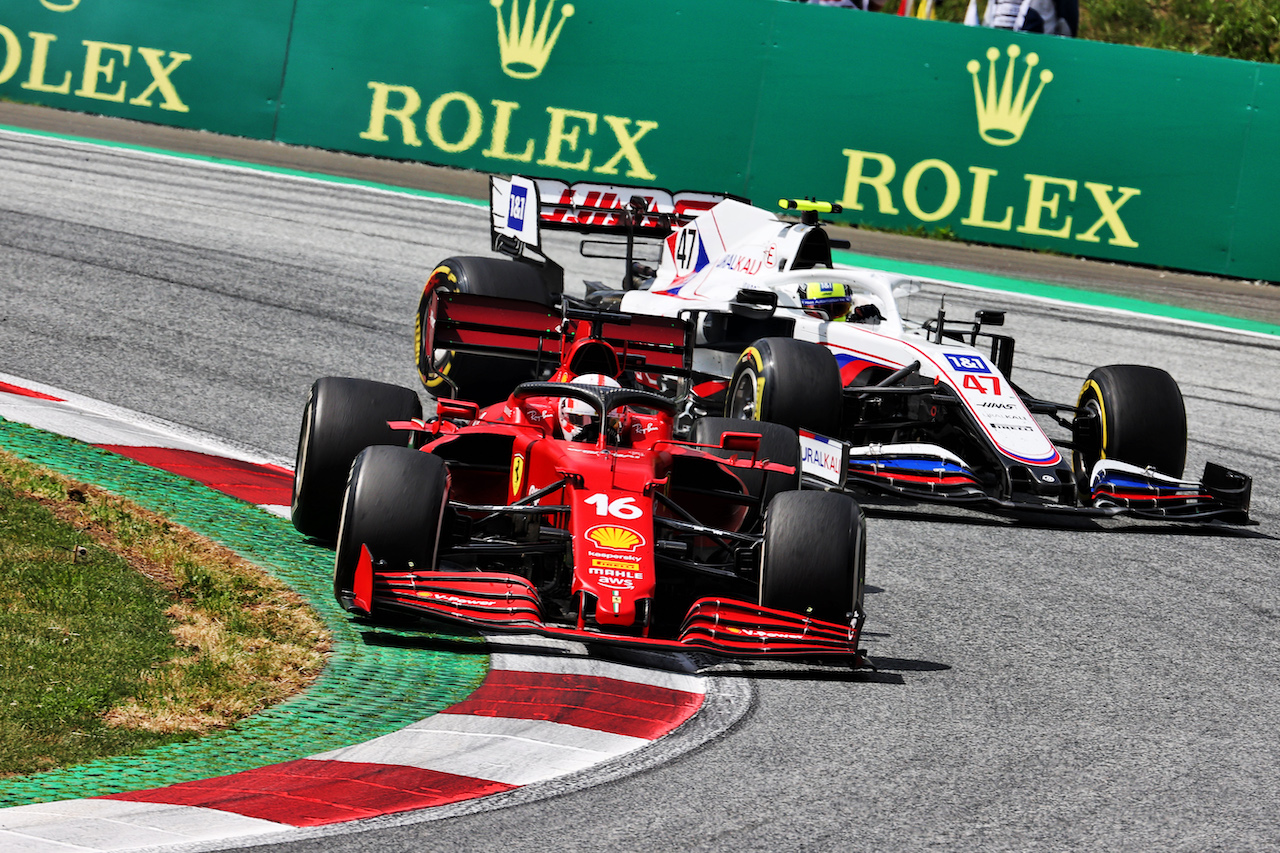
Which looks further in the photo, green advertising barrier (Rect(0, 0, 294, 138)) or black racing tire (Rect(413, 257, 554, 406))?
green advertising barrier (Rect(0, 0, 294, 138))

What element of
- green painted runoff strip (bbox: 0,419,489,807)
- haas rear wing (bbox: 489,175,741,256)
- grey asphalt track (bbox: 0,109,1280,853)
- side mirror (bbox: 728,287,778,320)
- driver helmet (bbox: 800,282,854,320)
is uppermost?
haas rear wing (bbox: 489,175,741,256)

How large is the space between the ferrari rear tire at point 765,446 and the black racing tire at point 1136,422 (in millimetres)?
2554

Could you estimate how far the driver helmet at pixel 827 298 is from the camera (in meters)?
10.1

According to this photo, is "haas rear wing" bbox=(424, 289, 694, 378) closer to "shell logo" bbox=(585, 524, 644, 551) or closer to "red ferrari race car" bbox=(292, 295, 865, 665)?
"red ferrari race car" bbox=(292, 295, 865, 665)

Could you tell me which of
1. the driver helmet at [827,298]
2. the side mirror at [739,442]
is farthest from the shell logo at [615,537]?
the driver helmet at [827,298]

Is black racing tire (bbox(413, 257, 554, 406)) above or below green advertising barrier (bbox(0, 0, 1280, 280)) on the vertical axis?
below

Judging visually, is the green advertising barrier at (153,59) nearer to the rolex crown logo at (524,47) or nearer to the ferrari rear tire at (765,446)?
the rolex crown logo at (524,47)

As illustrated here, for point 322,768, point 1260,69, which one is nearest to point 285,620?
point 322,768

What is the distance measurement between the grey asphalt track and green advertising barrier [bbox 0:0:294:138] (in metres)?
1.91

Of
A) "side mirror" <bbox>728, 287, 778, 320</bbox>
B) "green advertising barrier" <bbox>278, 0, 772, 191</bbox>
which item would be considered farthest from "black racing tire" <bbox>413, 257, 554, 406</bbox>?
"green advertising barrier" <bbox>278, 0, 772, 191</bbox>

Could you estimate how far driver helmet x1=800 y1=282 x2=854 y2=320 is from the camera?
10141 millimetres

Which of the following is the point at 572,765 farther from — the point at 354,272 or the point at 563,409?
the point at 354,272

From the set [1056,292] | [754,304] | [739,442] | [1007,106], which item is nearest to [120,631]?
[739,442]

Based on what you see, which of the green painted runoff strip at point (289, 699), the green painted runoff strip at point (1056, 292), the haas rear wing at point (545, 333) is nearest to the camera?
the green painted runoff strip at point (289, 699)
